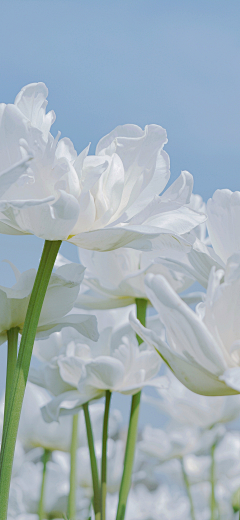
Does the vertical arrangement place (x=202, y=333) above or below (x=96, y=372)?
above

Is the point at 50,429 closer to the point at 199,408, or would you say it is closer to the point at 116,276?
the point at 199,408

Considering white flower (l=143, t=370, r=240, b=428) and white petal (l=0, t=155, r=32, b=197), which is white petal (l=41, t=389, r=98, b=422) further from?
white flower (l=143, t=370, r=240, b=428)

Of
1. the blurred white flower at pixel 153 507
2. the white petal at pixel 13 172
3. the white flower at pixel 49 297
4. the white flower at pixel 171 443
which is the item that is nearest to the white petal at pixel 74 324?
the white flower at pixel 49 297

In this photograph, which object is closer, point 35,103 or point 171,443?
point 35,103

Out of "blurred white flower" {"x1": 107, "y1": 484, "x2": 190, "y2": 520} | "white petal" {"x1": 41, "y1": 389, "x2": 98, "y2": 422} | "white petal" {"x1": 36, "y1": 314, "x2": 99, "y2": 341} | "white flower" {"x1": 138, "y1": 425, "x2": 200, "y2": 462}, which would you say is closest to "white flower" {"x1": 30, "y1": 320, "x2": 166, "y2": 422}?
"white petal" {"x1": 41, "y1": 389, "x2": 98, "y2": 422}

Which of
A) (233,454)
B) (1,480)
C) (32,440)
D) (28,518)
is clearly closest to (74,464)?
(28,518)

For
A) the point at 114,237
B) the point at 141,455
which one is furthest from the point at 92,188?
the point at 141,455
